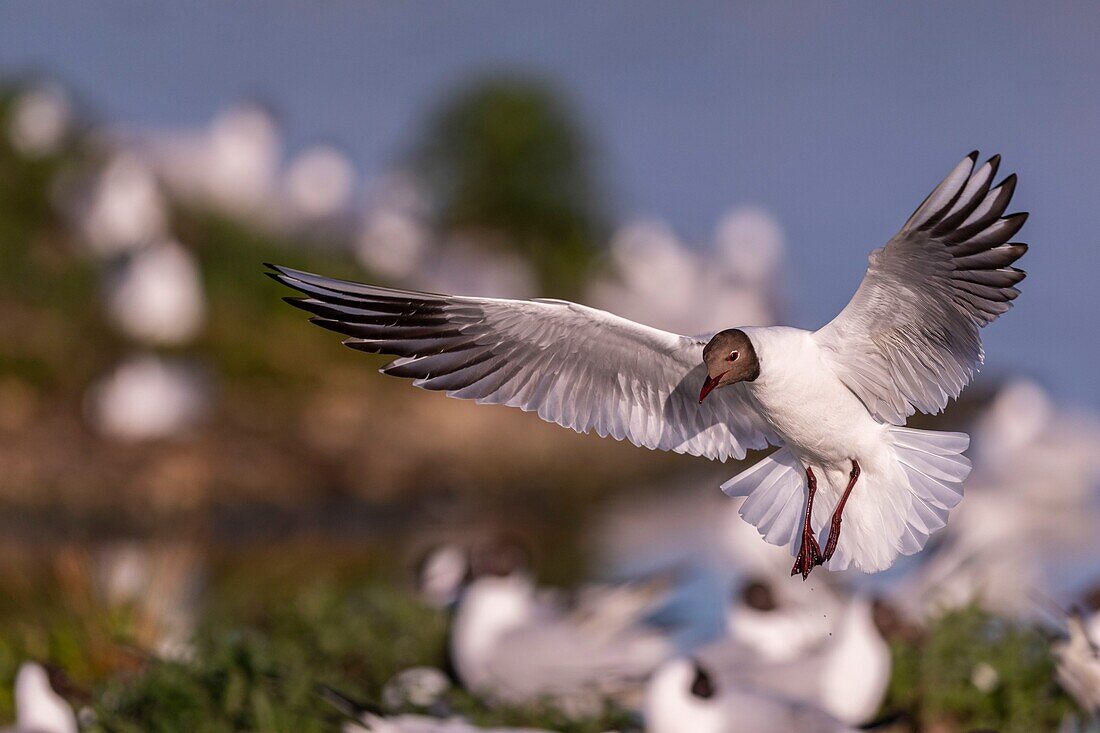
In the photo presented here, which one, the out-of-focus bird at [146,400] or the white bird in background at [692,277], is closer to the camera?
the out-of-focus bird at [146,400]

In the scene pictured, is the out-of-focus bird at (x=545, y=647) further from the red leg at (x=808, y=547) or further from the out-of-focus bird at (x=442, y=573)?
the red leg at (x=808, y=547)

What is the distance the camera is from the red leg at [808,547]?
12.4 ft

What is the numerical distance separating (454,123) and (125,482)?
9.55 metres

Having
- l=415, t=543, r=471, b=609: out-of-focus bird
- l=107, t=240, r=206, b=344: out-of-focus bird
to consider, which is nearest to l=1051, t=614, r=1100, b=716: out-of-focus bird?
l=415, t=543, r=471, b=609: out-of-focus bird

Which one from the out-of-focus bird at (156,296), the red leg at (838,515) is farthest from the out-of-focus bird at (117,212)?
the red leg at (838,515)

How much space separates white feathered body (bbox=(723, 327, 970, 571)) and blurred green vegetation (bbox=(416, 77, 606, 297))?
1478 cm

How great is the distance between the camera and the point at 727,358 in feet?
11.7

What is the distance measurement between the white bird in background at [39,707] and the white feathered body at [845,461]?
2.08 m

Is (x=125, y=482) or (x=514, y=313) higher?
(x=125, y=482)

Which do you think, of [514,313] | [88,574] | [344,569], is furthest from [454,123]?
[514,313]

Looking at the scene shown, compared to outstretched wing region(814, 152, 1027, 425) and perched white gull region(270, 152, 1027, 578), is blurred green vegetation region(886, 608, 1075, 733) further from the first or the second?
outstretched wing region(814, 152, 1027, 425)

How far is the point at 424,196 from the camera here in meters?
20.2

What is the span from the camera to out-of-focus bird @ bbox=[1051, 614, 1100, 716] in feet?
15.3

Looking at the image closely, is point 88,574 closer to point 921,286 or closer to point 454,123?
point 921,286
